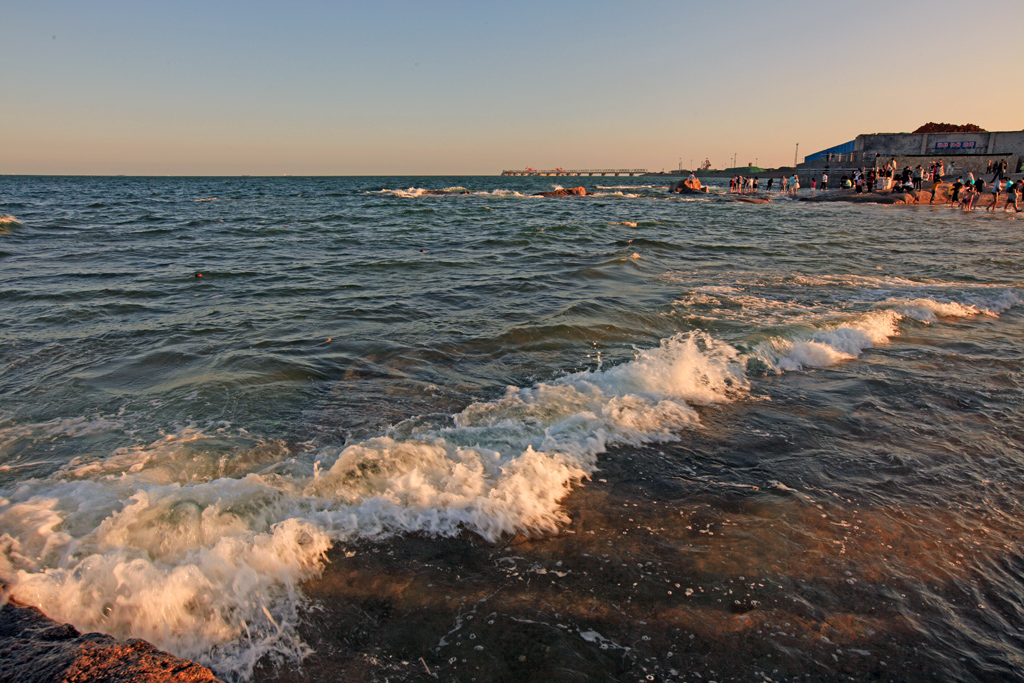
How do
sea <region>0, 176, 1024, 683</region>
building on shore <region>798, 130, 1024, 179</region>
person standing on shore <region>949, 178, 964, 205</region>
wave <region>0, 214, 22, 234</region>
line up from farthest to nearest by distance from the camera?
1. building on shore <region>798, 130, 1024, 179</region>
2. person standing on shore <region>949, 178, 964, 205</region>
3. wave <region>0, 214, 22, 234</region>
4. sea <region>0, 176, 1024, 683</region>

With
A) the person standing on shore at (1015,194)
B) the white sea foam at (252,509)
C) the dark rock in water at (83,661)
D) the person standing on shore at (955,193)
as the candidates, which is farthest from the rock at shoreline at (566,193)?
the dark rock in water at (83,661)

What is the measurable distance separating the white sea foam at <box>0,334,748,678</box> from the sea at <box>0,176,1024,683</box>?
0.02 meters

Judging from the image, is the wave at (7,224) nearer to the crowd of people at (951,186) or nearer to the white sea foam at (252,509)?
the white sea foam at (252,509)

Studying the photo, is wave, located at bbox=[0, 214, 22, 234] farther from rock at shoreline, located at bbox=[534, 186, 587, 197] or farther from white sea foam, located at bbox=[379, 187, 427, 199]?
rock at shoreline, located at bbox=[534, 186, 587, 197]

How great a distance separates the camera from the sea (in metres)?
2.35

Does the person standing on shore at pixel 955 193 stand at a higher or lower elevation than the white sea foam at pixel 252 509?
higher

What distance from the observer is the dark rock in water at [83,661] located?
5.23ft

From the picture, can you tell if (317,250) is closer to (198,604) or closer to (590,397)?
(590,397)

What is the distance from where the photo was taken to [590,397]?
16.4 ft

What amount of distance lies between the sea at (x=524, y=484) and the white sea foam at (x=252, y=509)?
2 centimetres

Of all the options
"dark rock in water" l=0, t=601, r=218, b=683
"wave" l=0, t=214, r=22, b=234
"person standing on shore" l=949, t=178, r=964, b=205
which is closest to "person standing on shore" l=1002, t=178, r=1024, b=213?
"person standing on shore" l=949, t=178, r=964, b=205

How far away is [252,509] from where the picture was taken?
10.4 ft

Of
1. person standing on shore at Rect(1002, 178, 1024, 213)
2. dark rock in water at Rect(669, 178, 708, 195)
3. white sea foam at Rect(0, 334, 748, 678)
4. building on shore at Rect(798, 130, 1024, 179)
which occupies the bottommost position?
white sea foam at Rect(0, 334, 748, 678)

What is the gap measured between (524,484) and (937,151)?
199 feet
